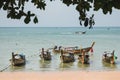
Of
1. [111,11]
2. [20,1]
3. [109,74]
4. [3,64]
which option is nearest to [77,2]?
[111,11]

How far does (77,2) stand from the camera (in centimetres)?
411

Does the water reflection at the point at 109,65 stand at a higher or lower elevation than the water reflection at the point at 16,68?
lower

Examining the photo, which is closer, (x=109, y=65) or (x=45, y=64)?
(x=109, y=65)

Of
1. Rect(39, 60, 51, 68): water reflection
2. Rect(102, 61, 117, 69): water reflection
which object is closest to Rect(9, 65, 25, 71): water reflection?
Rect(39, 60, 51, 68): water reflection

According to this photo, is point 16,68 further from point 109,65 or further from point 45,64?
point 109,65

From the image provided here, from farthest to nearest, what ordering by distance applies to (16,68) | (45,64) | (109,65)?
(45,64) < (109,65) < (16,68)

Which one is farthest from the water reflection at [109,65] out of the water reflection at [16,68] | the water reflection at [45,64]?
the water reflection at [16,68]

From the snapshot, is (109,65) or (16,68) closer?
(16,68)

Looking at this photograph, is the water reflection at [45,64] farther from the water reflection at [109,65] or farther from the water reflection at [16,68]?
the water reflection at [109,65]

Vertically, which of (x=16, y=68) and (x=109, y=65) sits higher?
(x=16, y=68)

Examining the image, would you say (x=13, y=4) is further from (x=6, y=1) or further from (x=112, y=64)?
(x=112, y=64)

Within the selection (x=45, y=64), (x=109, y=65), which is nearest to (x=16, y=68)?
(x=45, y=64)

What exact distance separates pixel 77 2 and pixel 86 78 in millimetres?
13796

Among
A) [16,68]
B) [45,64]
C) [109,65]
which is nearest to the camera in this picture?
[16,68]
